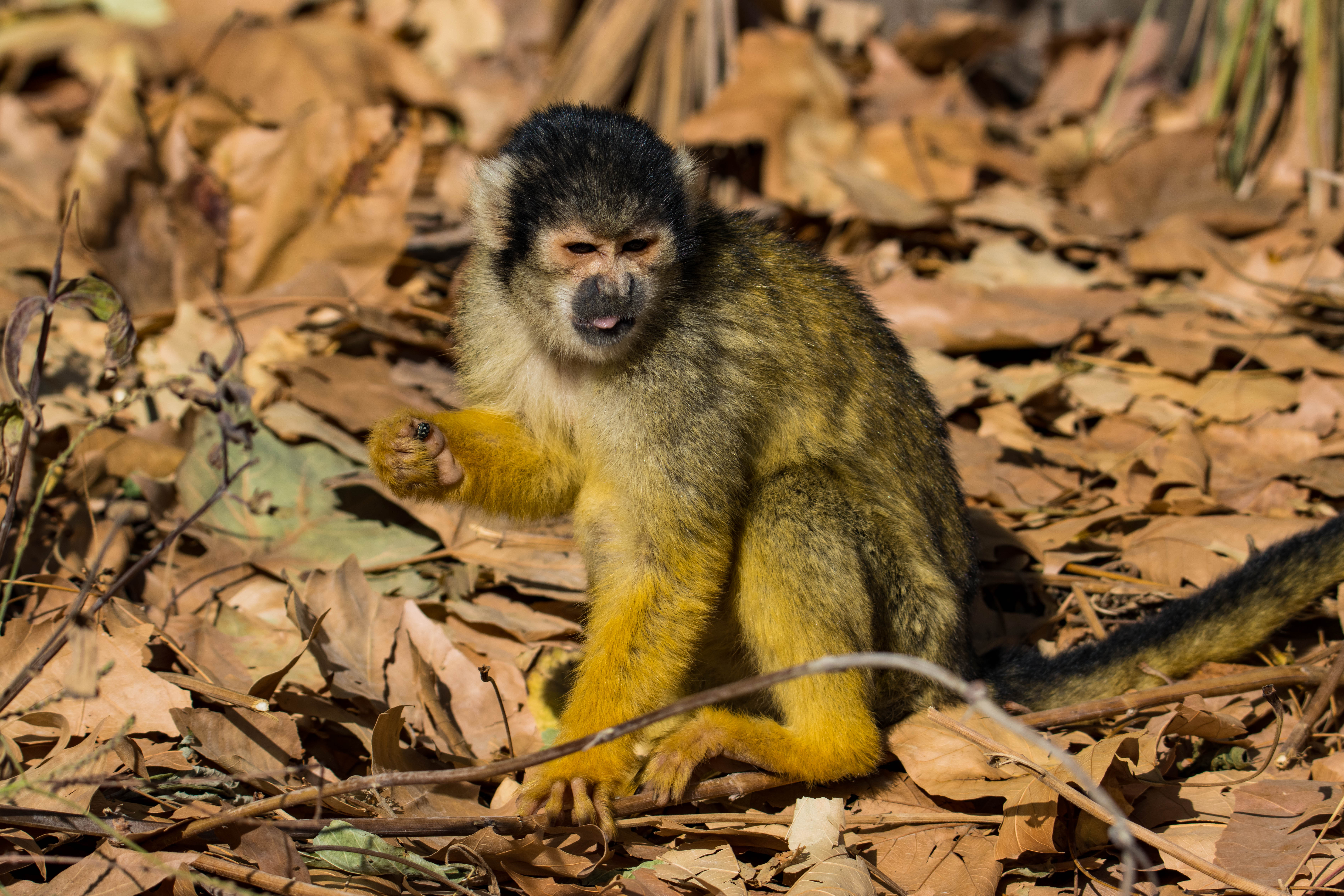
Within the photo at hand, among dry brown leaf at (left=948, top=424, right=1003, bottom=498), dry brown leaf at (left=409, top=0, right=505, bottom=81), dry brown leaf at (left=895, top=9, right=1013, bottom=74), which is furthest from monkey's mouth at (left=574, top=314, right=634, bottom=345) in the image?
dry brown leaf at (left=895, top=9, right=1013, bottom=74)

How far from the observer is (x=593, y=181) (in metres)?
3.35

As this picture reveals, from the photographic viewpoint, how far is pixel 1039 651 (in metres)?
4.30

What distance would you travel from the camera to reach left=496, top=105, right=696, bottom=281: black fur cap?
3348mm

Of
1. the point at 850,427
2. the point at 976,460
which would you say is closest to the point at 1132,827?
the point at 850,427

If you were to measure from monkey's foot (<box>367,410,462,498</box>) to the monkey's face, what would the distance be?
1.77 ft

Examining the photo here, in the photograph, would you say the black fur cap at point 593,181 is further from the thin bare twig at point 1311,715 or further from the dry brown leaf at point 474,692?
the thin bare twig at point 1311,715

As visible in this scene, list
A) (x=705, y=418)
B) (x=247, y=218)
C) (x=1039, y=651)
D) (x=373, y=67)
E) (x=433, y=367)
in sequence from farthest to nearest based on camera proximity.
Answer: (x=373, y=67) < (x=247, y=218) < (x=433, y=367) < (x=1039, y=651) < (x=705, y=418)

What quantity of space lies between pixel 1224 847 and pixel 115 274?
18.7ft

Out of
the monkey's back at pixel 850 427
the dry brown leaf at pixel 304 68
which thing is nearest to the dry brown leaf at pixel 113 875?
the monkey's back at pixel 850 427

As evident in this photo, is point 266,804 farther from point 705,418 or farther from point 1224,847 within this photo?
point 1224,847

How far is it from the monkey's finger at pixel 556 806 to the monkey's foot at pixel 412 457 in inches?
40.2

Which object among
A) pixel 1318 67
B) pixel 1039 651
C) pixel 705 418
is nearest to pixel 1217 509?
pixel 1039 651

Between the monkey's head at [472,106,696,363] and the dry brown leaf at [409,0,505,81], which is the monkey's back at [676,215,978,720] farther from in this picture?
the dry brown leaf at [409,0,505,81]

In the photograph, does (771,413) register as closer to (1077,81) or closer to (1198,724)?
(1198,724)
